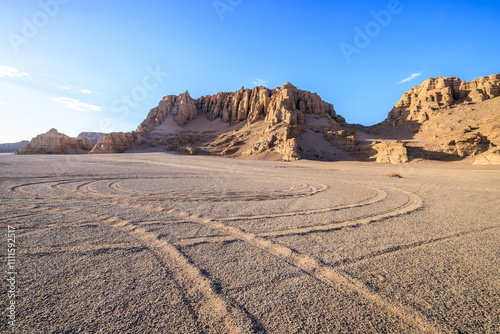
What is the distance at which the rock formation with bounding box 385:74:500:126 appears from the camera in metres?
41.9

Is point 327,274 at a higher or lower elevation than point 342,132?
lower

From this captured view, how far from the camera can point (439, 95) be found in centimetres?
4625

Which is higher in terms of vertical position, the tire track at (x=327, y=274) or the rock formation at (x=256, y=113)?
the rock formation at (x=256, y=113)

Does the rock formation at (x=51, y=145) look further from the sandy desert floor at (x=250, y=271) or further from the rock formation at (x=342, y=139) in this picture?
the rock formation at (x=342, y=139)

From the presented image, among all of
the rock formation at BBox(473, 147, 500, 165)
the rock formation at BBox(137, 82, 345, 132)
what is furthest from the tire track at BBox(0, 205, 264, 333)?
the rock formation at BBox(137, 82, 345, 132)

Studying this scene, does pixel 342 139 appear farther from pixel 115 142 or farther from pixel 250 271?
pixel 115 142

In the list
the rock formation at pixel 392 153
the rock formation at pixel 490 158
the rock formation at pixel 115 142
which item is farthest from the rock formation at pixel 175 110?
the rock formation at pixel 490 158

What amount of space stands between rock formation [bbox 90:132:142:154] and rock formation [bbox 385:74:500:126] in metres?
66.5

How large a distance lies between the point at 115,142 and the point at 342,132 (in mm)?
51832

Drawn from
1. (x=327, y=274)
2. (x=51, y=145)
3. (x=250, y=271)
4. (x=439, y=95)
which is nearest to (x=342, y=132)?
(x=439, y=95)

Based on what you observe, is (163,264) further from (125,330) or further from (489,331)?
(489,331)

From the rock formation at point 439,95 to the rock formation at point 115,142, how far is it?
66524 mm

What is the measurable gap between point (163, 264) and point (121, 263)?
611mm

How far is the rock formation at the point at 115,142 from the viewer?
47.6 metres
